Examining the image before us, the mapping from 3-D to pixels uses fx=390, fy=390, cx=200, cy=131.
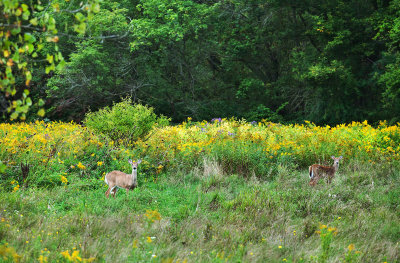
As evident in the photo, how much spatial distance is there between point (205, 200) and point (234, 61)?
16083 mm

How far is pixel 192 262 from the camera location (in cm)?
404

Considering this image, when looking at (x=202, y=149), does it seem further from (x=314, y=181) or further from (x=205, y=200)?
(x=205, y=200)

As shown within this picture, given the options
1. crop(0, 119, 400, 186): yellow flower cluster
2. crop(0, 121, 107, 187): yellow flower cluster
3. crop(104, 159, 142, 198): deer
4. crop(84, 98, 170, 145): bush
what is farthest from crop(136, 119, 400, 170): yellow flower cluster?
crop(104, 159, 142, 198): deer

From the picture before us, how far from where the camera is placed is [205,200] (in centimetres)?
645

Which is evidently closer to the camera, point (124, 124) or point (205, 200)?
point (205, 200)

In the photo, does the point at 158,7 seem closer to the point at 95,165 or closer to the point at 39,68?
the point at 39,68

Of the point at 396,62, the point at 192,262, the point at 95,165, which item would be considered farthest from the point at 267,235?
the point at 396,62

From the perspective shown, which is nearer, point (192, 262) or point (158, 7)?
point (192, 262)

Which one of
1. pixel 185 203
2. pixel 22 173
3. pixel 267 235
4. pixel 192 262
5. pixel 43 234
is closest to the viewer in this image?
pixel 192 262

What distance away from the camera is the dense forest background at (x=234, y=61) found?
17.6m

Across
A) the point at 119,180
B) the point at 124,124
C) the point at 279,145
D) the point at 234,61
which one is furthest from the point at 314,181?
the point at 234,61

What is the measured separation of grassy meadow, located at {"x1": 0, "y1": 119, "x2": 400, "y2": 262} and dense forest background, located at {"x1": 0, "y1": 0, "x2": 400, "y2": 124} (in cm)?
747

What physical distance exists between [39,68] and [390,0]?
56.7 ft

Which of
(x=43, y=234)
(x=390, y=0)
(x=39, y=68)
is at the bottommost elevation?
(x=39, y=68)
